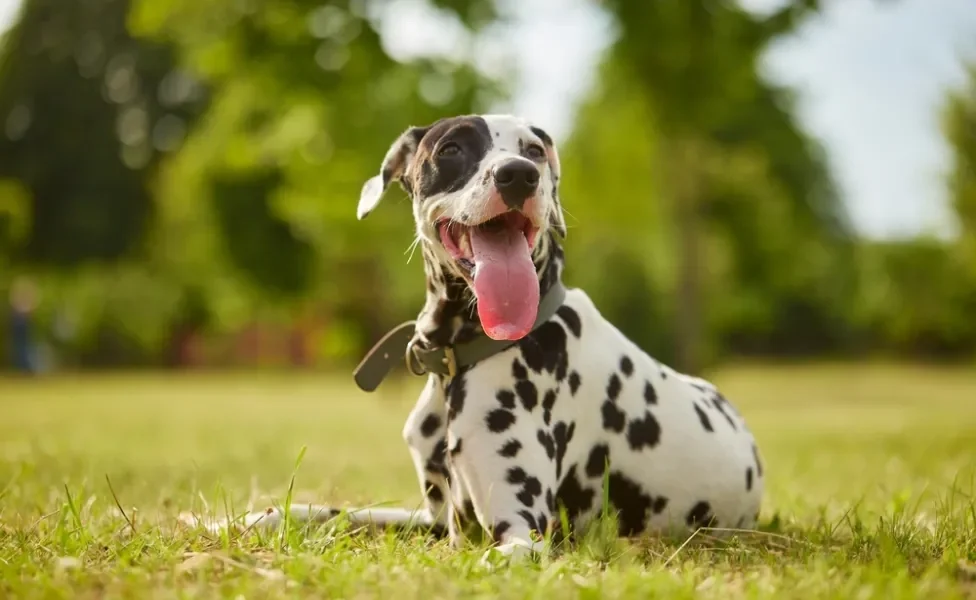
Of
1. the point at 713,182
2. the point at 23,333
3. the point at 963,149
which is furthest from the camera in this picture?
the point at 713,182

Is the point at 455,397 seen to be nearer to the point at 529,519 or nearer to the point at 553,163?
the point at 529,519

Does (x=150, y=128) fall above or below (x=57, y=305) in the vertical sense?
above

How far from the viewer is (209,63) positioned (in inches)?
619

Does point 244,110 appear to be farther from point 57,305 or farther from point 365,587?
point 57,305

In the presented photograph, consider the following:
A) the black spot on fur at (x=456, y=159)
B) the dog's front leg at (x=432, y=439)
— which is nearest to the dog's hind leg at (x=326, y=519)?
the dog's front leg at (x=432, y=439)

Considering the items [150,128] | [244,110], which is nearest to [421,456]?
[244,110]

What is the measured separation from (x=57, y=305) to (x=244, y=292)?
799 centimetres

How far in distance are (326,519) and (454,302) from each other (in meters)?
1.12

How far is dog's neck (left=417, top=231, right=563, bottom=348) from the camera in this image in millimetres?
3895

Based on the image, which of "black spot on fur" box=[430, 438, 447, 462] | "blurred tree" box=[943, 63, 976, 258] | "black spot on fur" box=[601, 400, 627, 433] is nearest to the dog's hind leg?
"black spot on fur" box=[430, 438, 447, 462]

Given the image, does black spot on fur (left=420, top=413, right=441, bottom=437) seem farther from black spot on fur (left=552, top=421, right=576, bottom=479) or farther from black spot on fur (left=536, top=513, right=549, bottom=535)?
black spot on fur (left=536, top=513, right=549, bottom=535)

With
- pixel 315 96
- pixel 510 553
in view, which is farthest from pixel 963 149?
pixel 510 553

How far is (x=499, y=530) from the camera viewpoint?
11.4 ft

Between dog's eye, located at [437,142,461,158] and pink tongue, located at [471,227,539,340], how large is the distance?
48 cm
